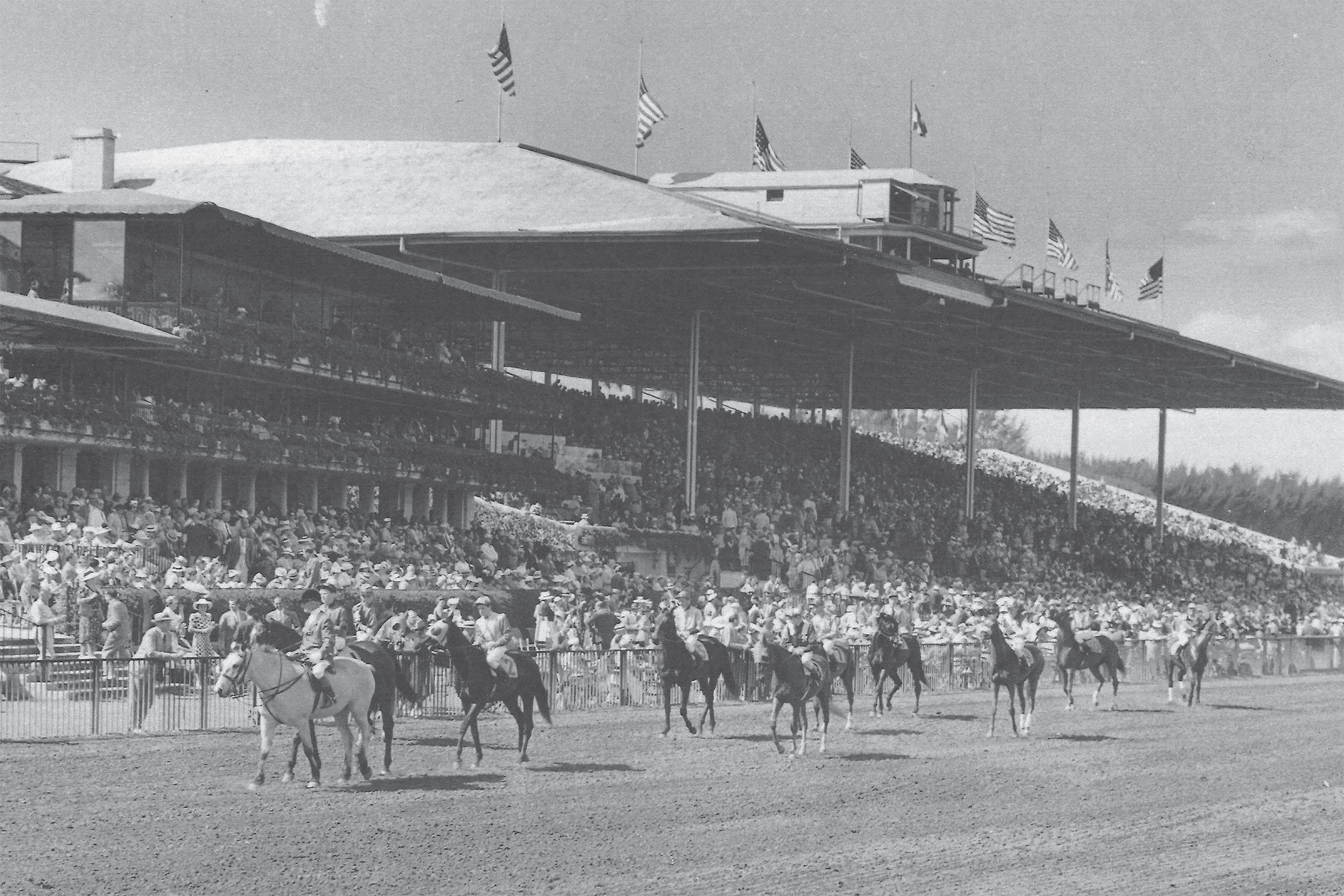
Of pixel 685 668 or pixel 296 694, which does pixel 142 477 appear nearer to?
pixel 685 668

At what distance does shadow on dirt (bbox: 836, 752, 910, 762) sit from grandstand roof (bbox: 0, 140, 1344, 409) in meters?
22.1

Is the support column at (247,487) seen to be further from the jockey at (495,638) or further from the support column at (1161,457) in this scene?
the support column at (1161,457)

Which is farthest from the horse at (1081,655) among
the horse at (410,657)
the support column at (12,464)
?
the support column at (12,464)

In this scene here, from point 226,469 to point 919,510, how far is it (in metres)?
28.2

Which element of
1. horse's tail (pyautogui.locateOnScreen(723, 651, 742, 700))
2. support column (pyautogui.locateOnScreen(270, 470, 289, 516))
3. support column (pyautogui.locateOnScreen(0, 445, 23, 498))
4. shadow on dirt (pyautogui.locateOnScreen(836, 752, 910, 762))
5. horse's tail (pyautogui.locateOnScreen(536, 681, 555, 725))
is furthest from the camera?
support column (pyautogui.locateOnScreen(270, 470, 289, 516))

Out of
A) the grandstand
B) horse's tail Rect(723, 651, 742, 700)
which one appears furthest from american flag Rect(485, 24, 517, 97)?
horse's tail Rect(723, 651, 742, 700)

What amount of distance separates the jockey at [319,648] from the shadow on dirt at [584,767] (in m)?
2.59

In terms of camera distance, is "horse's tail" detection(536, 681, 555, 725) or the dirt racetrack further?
"horse's tail" detection(536, 681, 555, 725)

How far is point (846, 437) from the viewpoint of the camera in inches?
2346

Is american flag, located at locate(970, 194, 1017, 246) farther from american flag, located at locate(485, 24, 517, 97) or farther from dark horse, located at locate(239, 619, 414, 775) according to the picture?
dark horse, located at locate(239, 619, 414, 775)

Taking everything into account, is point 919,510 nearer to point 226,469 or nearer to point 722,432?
point 722,432

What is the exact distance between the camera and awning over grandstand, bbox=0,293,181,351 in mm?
31484

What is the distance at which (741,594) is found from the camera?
4081 centimetres

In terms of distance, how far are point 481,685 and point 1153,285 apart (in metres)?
45.5
